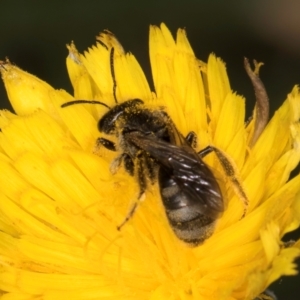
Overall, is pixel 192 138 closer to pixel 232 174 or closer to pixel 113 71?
pixel 232 174

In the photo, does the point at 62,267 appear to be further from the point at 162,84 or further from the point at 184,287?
the point at 162,84

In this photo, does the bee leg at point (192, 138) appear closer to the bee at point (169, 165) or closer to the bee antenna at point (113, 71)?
the bee at point (169, 165)

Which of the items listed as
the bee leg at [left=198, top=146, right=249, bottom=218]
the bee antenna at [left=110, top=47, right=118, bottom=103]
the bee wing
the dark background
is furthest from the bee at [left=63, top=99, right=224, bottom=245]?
the dark background

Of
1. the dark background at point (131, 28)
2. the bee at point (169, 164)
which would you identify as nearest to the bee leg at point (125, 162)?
the bee at point (169, 164)

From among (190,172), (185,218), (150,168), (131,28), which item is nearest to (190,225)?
(185,218)

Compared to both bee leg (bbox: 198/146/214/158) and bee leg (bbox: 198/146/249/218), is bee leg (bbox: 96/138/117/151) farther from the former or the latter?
bee leg (bbox: 198/146/249/218)

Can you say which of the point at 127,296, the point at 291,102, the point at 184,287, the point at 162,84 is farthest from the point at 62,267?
the point at 291,102

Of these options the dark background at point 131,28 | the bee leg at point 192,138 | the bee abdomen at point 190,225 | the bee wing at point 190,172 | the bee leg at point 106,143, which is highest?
the dark background at point 131,28
